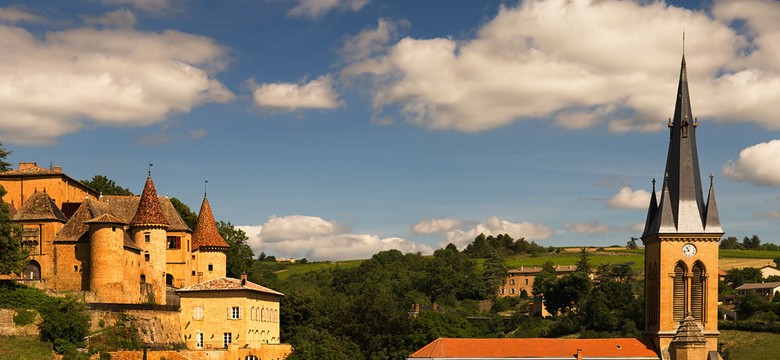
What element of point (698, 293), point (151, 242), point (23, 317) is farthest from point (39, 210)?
point (698, 293)

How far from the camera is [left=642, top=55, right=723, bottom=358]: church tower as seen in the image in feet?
189

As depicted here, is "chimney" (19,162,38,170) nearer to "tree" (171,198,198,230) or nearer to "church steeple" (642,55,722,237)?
"tree" (171,198,198,230)

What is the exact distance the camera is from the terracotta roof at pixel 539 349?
5769cm

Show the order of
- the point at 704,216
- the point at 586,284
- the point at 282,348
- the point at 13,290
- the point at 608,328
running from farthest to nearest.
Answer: the point at 586,284, the point at 608,328, the point at 282,348, the point at 13,290, the point at 704,216

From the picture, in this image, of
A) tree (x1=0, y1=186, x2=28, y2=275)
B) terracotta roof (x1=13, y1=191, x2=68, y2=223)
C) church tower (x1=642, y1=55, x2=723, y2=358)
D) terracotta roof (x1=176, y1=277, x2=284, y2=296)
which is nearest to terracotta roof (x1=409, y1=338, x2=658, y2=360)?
church tower (x1=642, y1=55, x2=723, y2=358)

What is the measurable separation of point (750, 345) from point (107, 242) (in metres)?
61.6

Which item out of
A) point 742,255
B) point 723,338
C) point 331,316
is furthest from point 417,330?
point 742,255

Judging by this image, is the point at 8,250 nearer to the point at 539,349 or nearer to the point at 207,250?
the point at 207,250

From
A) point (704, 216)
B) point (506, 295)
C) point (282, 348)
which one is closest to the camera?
point (704, 216)

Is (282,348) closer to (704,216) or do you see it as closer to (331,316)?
(331,316)

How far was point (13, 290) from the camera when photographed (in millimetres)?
64250

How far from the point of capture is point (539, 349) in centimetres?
5825

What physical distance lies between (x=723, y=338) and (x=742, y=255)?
8313 cm

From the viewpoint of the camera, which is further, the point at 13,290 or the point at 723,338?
the point at 723,338
